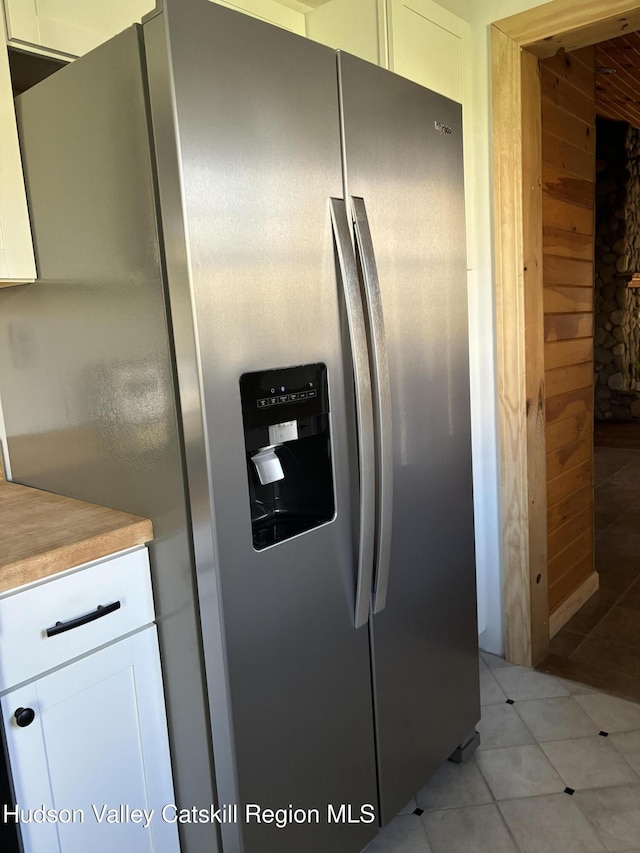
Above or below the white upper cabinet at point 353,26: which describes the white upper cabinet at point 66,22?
below

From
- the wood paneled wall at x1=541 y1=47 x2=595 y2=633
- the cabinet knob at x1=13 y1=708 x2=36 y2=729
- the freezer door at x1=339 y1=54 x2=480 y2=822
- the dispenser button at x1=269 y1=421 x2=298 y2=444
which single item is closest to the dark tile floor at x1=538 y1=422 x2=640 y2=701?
the wood paneled wall at x1=541 y1=47 x2=595 y2=633

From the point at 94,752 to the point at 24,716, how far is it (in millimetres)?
182

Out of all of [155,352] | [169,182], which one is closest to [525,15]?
[169,182]

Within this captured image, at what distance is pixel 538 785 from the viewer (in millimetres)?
1856

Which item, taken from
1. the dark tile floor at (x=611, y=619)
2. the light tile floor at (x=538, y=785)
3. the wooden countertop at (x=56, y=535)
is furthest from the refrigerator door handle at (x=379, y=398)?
the dark tile floor at (x=611, y=619)

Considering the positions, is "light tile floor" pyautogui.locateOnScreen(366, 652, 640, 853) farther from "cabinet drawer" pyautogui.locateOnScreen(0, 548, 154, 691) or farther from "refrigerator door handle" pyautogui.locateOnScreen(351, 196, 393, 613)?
"cabinet drawer" pyautogui.locateOnScreen(0, 548, 154, 691)

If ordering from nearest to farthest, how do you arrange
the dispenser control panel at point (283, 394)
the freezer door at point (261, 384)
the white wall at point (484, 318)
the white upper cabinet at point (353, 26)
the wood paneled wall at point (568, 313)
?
1. the freezer door at point (261, 384)
2. the dispenser control panel at point (283, 394)
3. the white upper cabinet at point (353, 26)
4. the white wall at point (484, 318)
5. the wood paneled wall at point (568, 313)

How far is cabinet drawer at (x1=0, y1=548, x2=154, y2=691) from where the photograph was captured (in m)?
1.12

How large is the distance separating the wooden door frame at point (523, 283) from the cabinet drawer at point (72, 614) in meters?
1.47

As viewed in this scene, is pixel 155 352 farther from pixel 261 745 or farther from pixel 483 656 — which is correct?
pixel 483 656

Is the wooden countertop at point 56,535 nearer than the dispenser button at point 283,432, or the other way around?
the wooden countertop at point 56,535

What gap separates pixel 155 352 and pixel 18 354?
559mm

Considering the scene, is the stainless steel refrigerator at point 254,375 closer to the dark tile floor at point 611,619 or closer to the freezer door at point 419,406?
the freezer door at point 419,406

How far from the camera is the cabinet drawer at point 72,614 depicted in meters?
1.12
